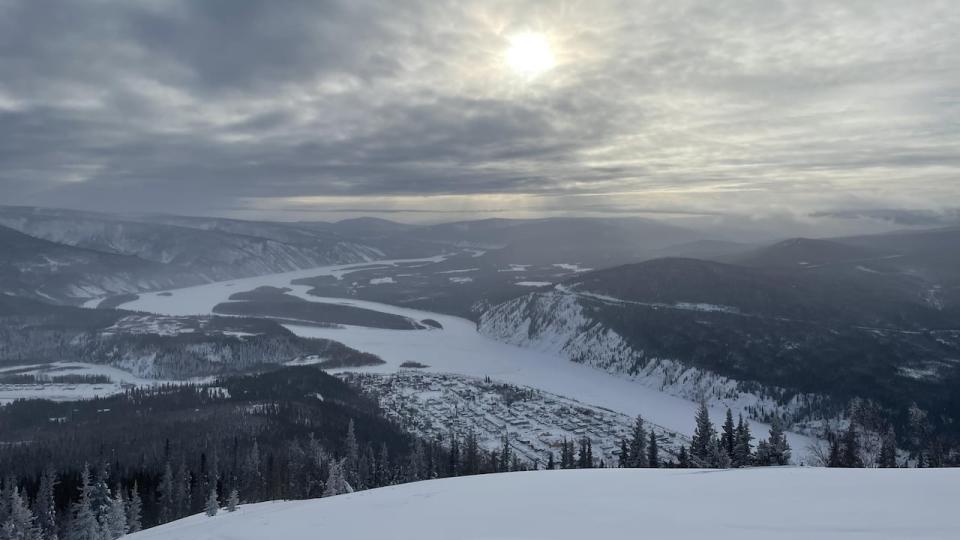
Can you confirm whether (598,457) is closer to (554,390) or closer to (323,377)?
(554,390)

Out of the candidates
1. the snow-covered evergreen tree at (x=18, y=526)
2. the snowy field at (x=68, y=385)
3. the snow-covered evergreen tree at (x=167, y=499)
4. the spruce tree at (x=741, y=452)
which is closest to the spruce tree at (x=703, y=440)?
the spruce tree at (x=741, y=452)

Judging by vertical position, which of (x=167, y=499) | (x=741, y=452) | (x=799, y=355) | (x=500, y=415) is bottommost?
(x=500, y=415)

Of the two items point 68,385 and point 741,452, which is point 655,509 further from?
point 68,385

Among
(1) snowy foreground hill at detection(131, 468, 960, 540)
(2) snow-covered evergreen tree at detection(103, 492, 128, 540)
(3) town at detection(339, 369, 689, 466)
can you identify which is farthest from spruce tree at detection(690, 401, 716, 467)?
A: (2) snow-covered evergreen tree at detection(103, 492, 128, 540)

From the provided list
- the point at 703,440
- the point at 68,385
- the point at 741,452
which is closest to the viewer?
the point at 741,452

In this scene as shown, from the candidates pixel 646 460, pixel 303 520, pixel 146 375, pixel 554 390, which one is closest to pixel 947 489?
pixel 303 520

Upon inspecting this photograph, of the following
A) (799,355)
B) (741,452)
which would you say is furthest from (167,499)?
(799,355)

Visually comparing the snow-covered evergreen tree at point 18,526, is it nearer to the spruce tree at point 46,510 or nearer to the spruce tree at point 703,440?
the spruce tree at point 46,510

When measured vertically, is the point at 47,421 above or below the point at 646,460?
below
